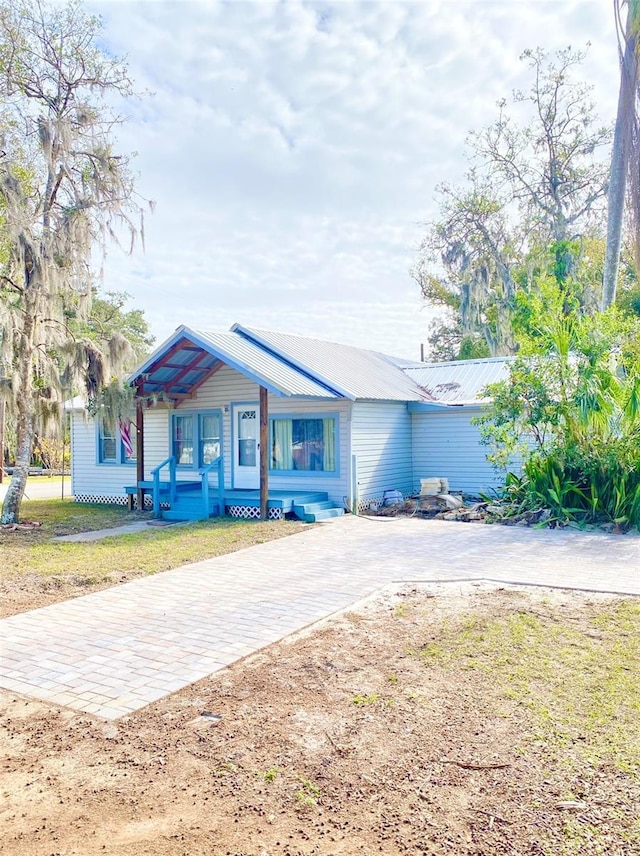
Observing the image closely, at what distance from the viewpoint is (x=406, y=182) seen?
1812cm

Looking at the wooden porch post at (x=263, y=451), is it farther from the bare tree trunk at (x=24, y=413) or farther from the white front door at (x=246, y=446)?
the bare tree trunk at (x=24, y=413)

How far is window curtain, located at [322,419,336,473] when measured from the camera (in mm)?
13500

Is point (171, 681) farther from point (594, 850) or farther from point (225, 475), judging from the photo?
point (225, 475)

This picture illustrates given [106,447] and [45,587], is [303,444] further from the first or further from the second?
[45,587]

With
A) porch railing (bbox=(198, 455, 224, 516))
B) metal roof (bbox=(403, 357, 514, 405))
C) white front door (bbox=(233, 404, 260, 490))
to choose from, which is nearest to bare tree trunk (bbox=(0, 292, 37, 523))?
porch railing (bbox=(198, 455, 224, 516))

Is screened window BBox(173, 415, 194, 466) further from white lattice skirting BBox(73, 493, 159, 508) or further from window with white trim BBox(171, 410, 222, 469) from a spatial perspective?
white lattice skirting BBox(73, 493, 159, 508)

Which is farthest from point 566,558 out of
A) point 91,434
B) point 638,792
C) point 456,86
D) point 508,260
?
point 508,260

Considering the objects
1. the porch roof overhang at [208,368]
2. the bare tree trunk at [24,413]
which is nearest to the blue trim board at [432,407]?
the porch roof overhang at [208,368]

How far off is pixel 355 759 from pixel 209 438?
12.4 metres

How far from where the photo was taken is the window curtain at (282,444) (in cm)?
1429

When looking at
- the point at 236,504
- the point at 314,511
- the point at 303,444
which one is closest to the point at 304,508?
the point at 314,511

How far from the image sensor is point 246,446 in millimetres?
14758

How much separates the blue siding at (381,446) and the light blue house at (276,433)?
0.04 meters

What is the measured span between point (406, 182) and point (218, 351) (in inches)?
365
